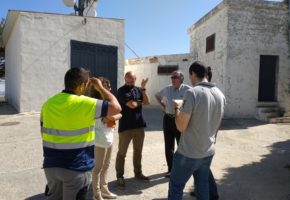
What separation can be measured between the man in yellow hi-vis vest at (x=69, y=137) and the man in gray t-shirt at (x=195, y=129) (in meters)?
0.84

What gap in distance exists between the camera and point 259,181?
5.40 m

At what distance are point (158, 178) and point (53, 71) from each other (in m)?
7.79

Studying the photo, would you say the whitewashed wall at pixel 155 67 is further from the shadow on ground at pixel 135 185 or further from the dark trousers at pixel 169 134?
the shadow on ground at pixel 135 185

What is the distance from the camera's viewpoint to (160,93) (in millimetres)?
5566

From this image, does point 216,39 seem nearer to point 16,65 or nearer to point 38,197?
point 16,65

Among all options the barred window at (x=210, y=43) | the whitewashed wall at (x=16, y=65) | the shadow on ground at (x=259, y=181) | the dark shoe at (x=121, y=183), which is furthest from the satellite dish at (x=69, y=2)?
the dark shoe at (x=121, y=183)

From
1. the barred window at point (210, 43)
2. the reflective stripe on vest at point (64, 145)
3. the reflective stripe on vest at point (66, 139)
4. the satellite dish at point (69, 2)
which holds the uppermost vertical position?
the satellite dish at point (69, 2)

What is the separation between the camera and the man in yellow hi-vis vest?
271cm

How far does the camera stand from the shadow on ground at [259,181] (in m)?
4.78

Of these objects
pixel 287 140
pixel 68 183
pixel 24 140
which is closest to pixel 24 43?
pixel 24 140

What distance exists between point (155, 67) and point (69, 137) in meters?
15.4

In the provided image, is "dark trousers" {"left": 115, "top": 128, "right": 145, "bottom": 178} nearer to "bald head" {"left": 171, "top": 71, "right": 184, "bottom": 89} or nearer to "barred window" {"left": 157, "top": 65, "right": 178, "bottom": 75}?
"bald head" {"left": 171, "top": 71, "right": 184, "bottom": 89}

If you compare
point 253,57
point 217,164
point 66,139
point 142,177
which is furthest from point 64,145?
point 253,57

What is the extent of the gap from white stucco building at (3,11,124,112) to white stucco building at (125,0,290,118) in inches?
166
